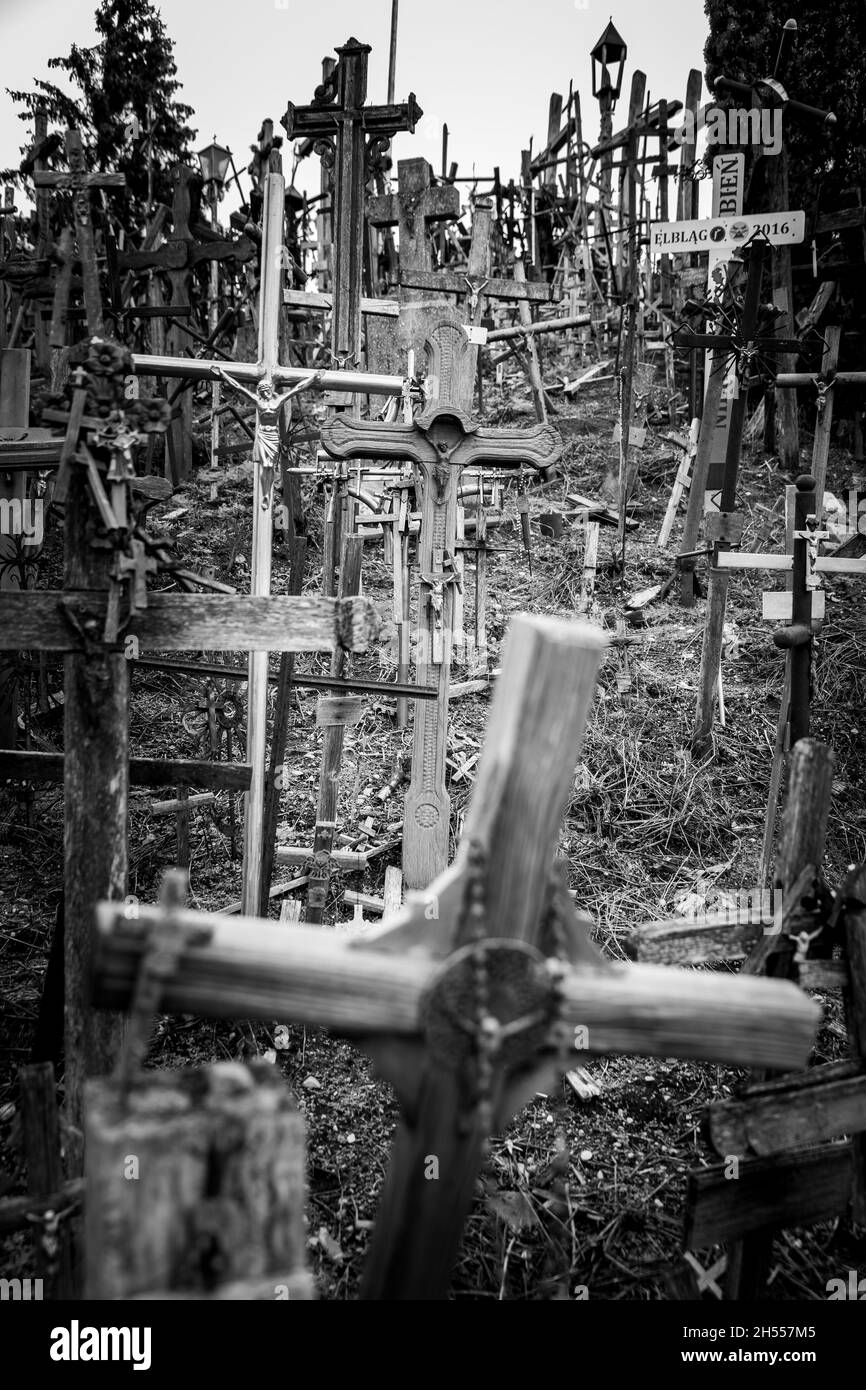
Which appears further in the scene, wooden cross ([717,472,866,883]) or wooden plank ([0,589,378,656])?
wooden cross ([717,472,866,883])

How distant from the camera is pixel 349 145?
623 cm

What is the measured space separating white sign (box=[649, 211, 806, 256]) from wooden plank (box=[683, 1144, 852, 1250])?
709 cm

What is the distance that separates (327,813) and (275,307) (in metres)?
3.09

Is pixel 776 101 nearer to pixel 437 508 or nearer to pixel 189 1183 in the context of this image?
pixel 437 508

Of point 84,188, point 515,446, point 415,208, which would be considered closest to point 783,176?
point 415,208

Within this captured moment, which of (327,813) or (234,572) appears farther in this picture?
(234,572)

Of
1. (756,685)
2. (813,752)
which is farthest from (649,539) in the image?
(813,752)

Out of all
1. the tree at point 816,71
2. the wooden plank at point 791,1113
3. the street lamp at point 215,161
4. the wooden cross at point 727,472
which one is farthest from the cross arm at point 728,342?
the street lamp at point 215,161

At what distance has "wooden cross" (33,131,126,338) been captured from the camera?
281 inches

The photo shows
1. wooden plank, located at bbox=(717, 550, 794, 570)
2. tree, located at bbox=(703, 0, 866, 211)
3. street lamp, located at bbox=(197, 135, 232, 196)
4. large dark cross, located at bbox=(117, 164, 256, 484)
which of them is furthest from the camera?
street lamp, located at bbox=(197, 135, 232, 196)

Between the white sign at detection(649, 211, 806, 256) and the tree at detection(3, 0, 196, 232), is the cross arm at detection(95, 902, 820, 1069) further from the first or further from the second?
the tree at detection(3, 0, 196, 232)

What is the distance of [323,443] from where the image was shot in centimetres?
505

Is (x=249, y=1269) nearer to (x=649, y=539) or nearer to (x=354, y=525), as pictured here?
(x=354, y=525)

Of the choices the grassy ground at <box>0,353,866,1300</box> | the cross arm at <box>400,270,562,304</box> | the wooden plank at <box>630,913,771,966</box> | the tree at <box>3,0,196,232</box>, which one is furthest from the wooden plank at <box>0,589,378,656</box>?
the tree at <box>3,0,196,232</box>
